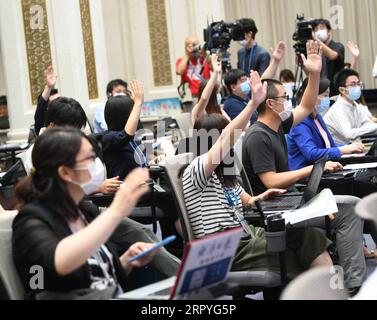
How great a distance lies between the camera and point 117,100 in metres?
5.31

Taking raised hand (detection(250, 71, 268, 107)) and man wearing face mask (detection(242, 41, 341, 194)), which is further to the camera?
man wearing face mask (detection(242, 41, 341, 194))

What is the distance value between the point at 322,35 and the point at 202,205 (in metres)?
6.19

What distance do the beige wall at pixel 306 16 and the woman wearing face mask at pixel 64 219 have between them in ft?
30.5

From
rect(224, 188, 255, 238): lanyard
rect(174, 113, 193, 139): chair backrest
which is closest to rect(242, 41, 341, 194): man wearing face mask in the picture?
rect(224, 188, 255, 238): lanyard

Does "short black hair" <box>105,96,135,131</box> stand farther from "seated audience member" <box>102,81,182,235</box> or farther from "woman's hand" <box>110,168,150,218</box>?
"woman's hand" <box>110,168,150,218</box>

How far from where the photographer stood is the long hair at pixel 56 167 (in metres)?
2.84

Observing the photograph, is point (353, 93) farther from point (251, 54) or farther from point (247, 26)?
point (247, 26)

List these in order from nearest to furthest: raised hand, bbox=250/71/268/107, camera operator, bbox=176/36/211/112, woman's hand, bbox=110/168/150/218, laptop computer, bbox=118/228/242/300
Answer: laptop computer, bbox=118/228/242/300 → woman's hand, bbox=110/168/150/218 → raised hand, bbox=250/71/268/107 → camera operator, bbox=176/36/211/112

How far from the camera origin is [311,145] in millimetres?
5387

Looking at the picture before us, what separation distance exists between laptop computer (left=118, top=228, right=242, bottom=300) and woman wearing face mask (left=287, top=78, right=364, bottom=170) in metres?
2.79

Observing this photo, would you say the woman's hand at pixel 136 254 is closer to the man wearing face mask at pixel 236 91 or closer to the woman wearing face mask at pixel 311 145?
the woman wearing face mask at pixel 311 145

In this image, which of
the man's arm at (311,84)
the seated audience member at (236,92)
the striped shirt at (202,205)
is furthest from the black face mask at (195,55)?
the striped shirt at (202,205)

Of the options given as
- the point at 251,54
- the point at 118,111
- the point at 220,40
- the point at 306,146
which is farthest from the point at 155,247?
the point at 251,54

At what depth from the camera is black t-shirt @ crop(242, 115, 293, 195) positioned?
4.59 metres
